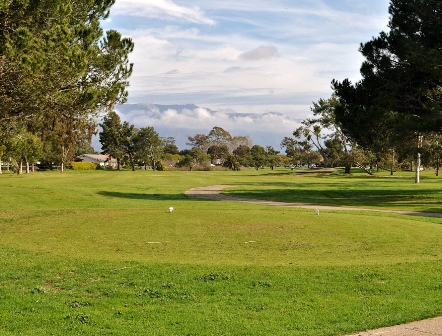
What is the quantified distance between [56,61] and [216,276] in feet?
36.2

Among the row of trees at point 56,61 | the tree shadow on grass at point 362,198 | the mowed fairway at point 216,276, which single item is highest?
the row of trees at point 56,61

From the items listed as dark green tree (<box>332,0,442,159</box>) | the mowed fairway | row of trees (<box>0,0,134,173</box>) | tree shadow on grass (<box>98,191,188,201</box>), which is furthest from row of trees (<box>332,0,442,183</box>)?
row of trees (<box>0,0,134,173</box>)

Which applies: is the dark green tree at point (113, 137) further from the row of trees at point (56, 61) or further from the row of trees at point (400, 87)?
the row of trees at point (56, 61)

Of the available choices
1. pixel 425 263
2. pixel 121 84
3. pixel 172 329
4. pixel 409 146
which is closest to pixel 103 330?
pixel 172 329

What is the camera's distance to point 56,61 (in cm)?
1719

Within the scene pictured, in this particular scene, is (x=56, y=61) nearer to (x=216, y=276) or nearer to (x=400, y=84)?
(x=216, y=276)

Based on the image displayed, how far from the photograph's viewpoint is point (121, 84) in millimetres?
21734

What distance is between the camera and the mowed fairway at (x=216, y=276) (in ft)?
23.9

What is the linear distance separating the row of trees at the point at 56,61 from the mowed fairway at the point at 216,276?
4.64 m

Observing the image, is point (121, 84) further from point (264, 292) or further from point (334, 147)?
point (334, 147)

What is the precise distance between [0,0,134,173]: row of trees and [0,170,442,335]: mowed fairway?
15.2ft

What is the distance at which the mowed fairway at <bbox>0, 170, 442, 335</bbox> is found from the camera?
287 inches

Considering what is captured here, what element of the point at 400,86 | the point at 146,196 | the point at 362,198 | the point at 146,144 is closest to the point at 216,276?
the point at 400,86

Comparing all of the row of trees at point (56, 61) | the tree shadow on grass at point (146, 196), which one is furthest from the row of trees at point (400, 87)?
the row of trees at point (56, 61)
